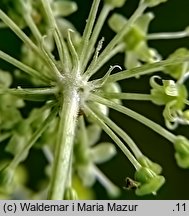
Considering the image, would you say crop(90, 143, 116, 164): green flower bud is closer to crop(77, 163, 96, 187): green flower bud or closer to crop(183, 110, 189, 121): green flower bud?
crop(77, 163, 96, 187): green flower bud

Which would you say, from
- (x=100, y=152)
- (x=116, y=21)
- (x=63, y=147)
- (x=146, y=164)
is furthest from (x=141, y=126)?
(x=63, y=147)

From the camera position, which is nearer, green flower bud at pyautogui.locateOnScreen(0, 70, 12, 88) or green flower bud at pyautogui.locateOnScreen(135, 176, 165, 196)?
green flower bud at pyautogui.locateOnScreen(135, 176, 165, 196)

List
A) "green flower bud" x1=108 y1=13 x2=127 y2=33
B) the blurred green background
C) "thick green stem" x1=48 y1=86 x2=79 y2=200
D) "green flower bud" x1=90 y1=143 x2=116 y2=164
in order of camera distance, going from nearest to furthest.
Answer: "thick green stem" x1=48 y1=86 x2=79 y2=200 < "green flower bud" x1=108 y1=13 x2=127 y2=33 < "green flower bud" x1=90 y1=143 x2=116 y2=164 < the blurred green background

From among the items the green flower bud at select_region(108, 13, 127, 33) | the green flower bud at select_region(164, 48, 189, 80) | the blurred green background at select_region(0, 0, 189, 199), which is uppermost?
the green flower bud at select_region(108, 13, 127, 33)

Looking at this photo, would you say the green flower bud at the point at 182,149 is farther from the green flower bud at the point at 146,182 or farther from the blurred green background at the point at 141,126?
the blurred green background at the point at 141,126

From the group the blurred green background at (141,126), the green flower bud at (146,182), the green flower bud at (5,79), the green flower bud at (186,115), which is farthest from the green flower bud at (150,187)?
the blurred green background at (141,126)

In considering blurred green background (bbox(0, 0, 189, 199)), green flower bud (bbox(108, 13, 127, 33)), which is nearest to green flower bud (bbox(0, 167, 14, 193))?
green flower bud (bbox(108, 13, 127, 33))

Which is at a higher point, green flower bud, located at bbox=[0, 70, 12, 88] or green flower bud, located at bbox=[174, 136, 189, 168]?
green flower bud, located at bbox=[0, 70, 12, 88]

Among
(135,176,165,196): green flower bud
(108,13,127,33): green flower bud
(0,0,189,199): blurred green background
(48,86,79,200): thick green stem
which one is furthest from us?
(0,0,189,199): blurred green background
